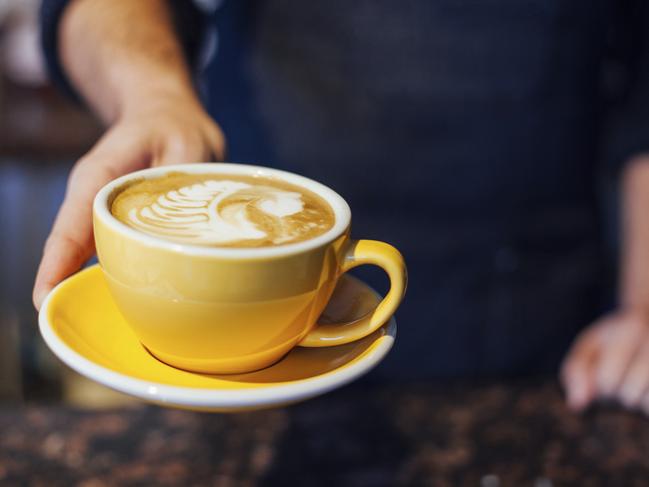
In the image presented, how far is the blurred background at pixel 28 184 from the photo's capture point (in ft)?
7.60

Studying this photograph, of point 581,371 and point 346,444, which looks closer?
point 346,444

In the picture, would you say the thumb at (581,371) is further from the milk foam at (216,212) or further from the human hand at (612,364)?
the milk foam at (216,212)

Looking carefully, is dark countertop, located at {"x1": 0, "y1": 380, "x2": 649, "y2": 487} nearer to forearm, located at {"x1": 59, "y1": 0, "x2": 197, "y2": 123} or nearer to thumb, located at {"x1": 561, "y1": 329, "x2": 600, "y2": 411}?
thumb, located at {"x1": 561, "y1": 329, "x2": 600, "y2": 411}

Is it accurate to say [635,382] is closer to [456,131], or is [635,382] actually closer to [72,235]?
[456,131]

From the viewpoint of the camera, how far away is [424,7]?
1.16 m

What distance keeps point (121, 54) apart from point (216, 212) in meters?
0.45

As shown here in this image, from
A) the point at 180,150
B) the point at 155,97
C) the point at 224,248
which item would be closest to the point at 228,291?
the point at 224,248

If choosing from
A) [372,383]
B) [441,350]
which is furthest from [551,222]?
[372,383]

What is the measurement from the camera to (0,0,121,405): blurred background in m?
2.32

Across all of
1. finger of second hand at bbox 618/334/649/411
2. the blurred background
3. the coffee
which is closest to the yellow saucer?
the coffee

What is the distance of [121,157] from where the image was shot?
2.33 feet

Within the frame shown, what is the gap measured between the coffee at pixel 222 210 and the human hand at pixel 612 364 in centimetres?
61

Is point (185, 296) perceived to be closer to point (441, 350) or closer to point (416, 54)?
point (416, 54)

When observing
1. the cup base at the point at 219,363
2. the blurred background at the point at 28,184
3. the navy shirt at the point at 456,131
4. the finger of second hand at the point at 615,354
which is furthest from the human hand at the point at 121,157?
the blurred background at the point at 28,184
